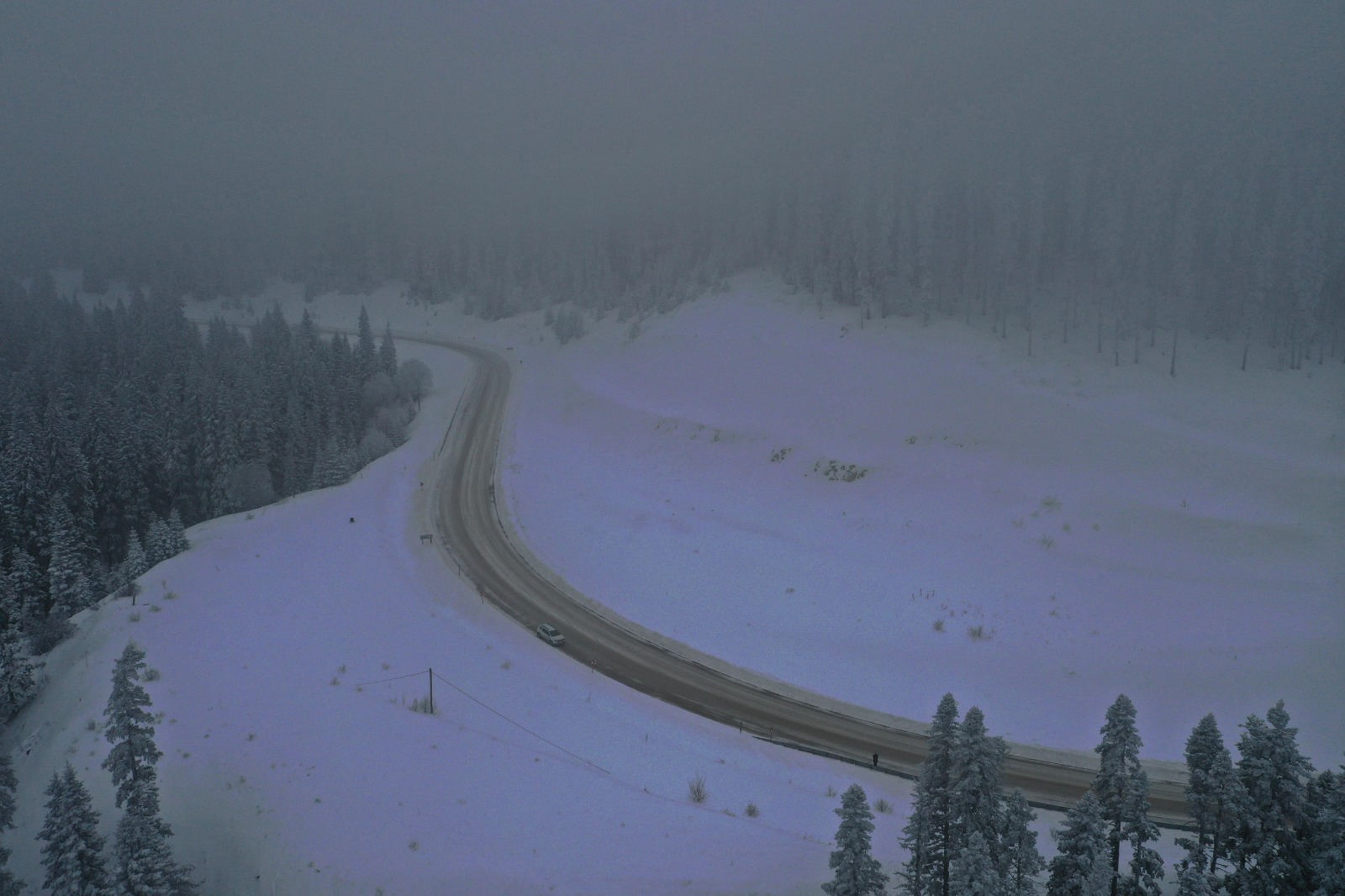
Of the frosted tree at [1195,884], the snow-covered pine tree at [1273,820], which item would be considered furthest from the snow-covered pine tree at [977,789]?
the snow-covered pine tree at [1273,820]

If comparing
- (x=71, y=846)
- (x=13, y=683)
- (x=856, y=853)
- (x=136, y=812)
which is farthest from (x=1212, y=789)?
(x=13, y=683)

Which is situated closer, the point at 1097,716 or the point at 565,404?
the point at 1097,716

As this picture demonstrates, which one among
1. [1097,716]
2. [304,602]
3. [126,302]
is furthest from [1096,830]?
[126,302]

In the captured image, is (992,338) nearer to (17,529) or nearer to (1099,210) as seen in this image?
(1099,210)

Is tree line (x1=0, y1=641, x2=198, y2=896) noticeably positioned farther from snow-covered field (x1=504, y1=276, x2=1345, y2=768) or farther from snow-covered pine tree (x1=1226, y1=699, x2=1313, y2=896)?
snow-covered pine tree (x1=1226, y1=699, x2=1313, y2=896)

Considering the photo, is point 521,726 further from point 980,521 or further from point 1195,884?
point 980,521

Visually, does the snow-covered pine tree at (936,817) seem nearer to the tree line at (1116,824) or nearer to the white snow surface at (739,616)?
the tree line at (1116,824)
